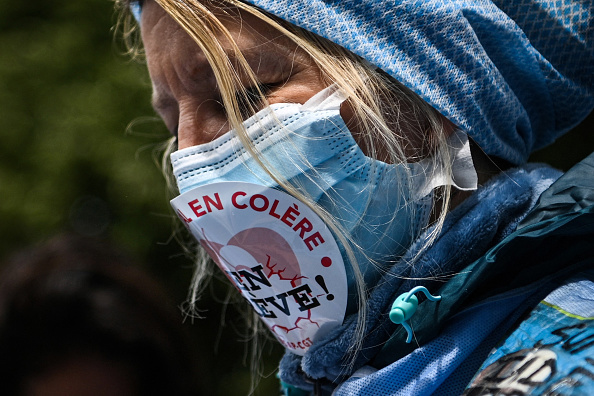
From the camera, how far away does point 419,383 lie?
1266 mm

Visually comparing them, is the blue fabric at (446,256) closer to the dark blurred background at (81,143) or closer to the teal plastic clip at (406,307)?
the teal plastic clip at (406,307)

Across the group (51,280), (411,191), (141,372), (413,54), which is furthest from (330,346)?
(51,280)

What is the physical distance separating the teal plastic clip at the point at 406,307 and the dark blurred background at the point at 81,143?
177 centimetres

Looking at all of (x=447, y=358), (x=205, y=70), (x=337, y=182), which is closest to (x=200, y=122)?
(x=205, y=70)

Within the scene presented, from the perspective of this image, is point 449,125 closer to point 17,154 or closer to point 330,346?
point 330,346

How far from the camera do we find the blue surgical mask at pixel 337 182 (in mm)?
1430

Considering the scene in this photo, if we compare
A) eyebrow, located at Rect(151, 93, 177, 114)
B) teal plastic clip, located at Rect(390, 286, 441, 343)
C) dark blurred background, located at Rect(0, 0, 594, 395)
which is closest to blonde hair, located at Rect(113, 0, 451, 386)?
teal plastic clip, located at Rect(390, 286, 441, 343)

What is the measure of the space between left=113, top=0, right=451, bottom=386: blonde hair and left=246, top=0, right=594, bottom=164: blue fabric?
0.03 m

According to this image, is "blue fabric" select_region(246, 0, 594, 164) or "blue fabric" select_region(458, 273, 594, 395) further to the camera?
"blue fabric" select_region(246, 0, 594, 164)

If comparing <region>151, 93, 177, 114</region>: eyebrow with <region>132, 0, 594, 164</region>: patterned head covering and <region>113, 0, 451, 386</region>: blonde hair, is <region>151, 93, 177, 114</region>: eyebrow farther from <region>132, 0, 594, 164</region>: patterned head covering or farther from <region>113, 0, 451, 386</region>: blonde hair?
<region>132, 0, 594, 164</region>: patterned head covering

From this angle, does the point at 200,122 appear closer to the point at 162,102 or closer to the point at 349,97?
the point at 162,102

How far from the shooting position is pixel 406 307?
131cm

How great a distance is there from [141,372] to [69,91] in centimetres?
160

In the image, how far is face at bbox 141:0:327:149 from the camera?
4.80 feet
